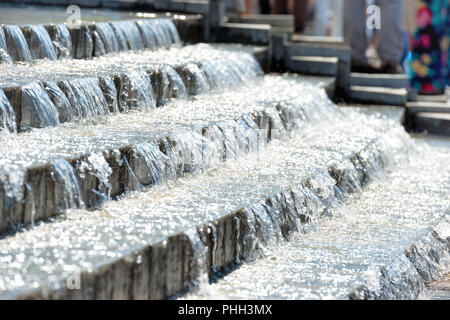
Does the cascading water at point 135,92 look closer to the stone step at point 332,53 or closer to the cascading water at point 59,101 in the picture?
the cascading water at point 59,101

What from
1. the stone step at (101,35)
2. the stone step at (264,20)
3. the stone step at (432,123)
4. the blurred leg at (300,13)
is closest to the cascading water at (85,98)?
the stone step at (101,35)

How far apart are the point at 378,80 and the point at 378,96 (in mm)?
310

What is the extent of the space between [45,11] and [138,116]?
3.36 metres

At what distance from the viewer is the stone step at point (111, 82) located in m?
5.89

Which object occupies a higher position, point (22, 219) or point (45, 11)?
point (45, 11)

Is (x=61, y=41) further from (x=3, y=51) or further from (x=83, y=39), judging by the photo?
(x=3, y=51)

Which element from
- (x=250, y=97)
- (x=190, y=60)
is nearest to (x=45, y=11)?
(x=190, y=60)

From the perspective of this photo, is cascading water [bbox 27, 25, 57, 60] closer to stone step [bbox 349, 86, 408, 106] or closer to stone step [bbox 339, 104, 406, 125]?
stone step [bbox 339, 104, 406, 125]

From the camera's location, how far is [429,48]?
488 inches

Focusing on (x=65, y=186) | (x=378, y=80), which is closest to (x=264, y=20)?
(x=378, y=80)
